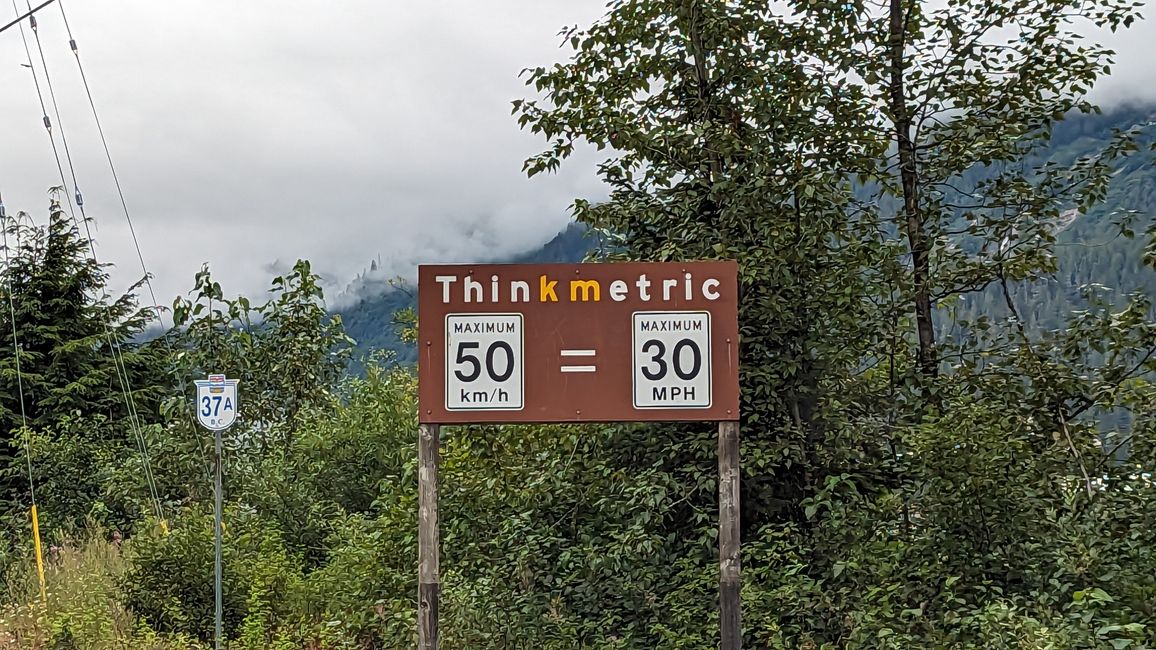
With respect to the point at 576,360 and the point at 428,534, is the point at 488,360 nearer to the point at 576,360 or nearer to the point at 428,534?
the point at 576,360

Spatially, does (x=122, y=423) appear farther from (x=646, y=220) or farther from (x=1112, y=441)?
(x=1112, y=441)

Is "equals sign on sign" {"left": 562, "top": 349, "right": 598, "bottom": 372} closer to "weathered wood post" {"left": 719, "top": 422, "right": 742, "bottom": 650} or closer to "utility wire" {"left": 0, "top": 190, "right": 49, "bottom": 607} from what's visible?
"weathered wood post" {"left": 719, "top": 422, "right": 742, "bottom": 650}

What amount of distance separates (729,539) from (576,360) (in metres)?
1.29

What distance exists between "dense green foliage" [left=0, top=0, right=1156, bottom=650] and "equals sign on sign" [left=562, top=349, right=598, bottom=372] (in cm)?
169

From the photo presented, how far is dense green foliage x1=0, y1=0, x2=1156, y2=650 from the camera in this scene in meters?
7.18

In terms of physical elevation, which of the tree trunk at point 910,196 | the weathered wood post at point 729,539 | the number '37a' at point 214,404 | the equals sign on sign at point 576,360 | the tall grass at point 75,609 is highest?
the tree trunk at point 910,196

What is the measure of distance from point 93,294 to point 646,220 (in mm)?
11100

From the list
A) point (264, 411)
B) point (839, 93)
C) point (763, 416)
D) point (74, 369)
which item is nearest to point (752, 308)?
point (763, 416)

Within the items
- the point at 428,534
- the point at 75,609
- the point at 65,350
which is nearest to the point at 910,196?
the point at 428,534

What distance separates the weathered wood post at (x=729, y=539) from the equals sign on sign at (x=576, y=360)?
799mm

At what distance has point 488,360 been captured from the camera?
6.17m

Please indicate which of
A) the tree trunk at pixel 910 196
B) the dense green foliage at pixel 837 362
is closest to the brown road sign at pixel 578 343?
the dense green foliage at pixel 837 362

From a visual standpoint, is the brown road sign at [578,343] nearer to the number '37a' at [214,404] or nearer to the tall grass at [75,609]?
the number '37a' at [214,404]

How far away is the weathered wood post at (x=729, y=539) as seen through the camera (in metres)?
6.12
